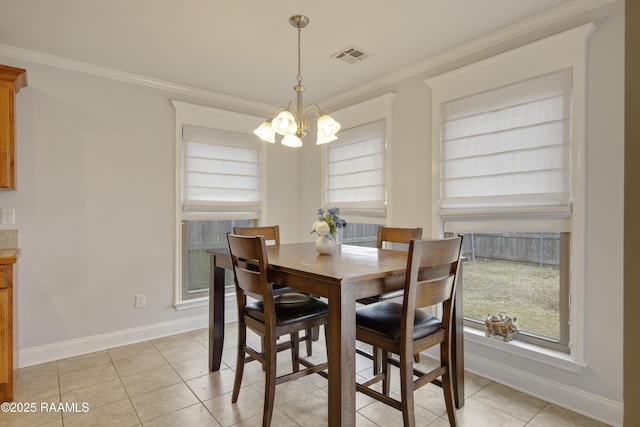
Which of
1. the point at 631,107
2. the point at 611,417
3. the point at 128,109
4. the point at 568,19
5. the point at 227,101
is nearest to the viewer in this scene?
the point at 631,107

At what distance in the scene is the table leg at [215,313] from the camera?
2.54m

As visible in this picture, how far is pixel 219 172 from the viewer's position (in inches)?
146

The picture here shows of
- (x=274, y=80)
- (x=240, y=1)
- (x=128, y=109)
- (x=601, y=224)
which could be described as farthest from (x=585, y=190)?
(x=128, y=109)

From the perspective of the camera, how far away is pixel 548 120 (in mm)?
2195

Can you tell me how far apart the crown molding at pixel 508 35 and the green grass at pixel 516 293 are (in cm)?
155

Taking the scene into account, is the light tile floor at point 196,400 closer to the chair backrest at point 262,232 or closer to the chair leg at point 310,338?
the chair leg at point 310,338

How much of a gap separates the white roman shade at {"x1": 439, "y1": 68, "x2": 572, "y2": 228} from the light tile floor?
119 cm

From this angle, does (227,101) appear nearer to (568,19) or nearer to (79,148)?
(79,148)

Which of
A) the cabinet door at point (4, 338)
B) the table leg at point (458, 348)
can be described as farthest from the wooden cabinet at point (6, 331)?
the table leg at point (458, 348)

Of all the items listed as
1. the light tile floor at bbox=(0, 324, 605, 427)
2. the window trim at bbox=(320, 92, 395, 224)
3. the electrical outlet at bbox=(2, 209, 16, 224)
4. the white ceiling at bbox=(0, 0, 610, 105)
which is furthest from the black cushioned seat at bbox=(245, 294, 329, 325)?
the electrical outlet at bbox=(2, 209, 16, 224)

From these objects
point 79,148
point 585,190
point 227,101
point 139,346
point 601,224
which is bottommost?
point 139,346

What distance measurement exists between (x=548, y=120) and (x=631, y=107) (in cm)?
200

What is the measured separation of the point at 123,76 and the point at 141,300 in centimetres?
203

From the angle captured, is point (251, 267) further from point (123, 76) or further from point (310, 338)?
point (123, 76)
